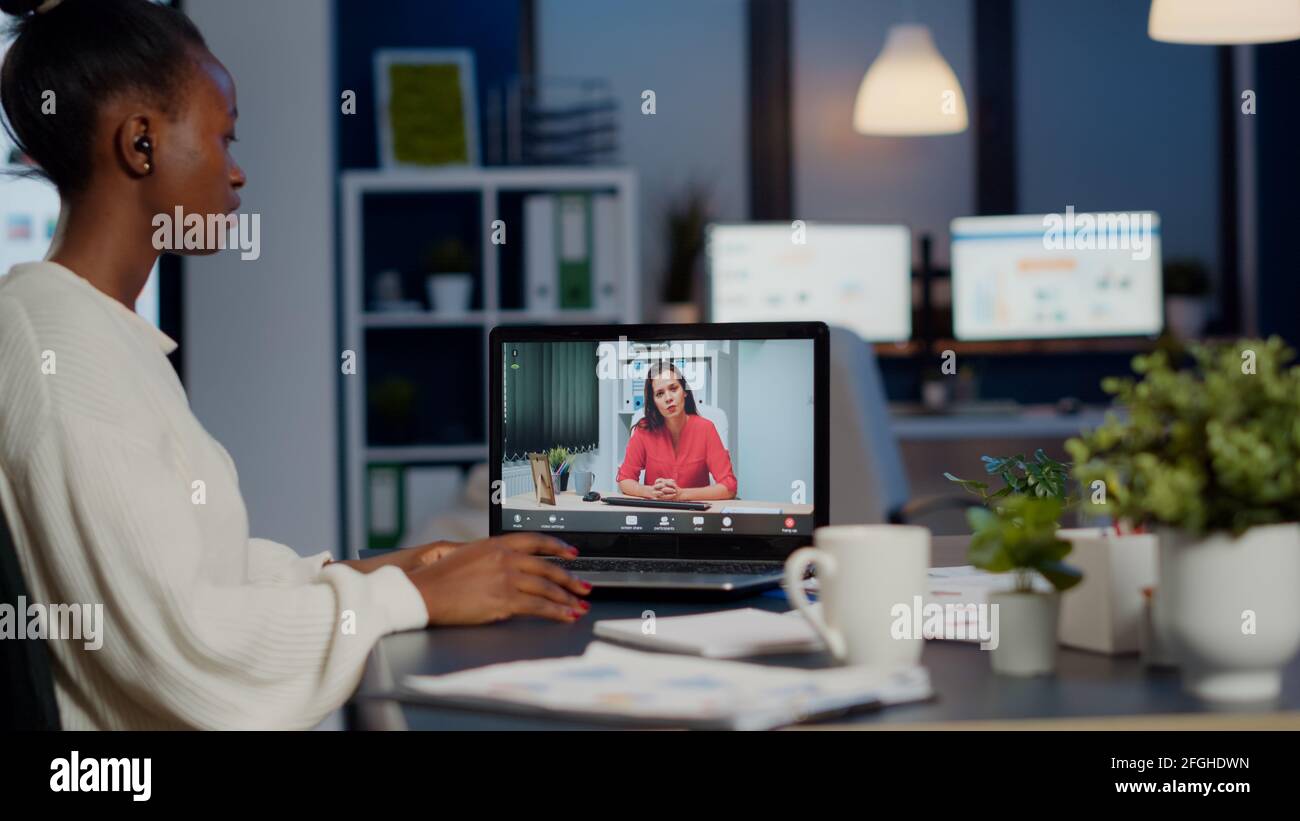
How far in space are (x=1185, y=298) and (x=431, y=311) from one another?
98.1 inches

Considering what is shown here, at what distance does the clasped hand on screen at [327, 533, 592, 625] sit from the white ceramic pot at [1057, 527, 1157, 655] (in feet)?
1.48

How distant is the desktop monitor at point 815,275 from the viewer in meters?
4.44

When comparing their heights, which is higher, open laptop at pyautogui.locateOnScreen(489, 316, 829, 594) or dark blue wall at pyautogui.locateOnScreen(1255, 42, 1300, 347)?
dark blue wall at pyautogui.locateOnScreen(1255, 42, 1300, 347)

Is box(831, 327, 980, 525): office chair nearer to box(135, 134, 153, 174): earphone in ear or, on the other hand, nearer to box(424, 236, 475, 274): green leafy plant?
box(424, 236, 475, 274): green leafy plant

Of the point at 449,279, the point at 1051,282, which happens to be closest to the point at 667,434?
the point at 449,279

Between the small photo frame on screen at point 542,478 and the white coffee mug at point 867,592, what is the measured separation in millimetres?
628

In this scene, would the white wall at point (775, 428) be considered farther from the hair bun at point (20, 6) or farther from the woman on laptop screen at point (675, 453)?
the hair bun at point (20, 6)

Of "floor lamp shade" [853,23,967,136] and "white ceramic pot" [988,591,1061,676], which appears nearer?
"white ceramic pot" [988,591,1061,676]

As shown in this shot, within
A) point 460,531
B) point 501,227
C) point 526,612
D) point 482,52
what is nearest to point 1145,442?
point 526,612

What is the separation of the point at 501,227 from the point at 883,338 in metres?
1.27

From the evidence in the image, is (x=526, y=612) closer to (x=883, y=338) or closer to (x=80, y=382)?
(x=80, y=382)

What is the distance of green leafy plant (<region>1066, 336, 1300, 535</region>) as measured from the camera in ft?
2.91

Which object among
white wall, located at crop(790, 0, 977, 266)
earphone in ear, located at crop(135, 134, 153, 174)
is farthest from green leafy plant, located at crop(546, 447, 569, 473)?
white wall, located at crop(790, 0, 977, 266)

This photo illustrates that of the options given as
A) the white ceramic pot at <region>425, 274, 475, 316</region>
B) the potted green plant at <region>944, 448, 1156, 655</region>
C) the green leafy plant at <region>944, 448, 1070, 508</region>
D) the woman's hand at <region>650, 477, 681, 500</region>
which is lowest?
the potted green plant at <region>944, 448, 1156, 655</region>
